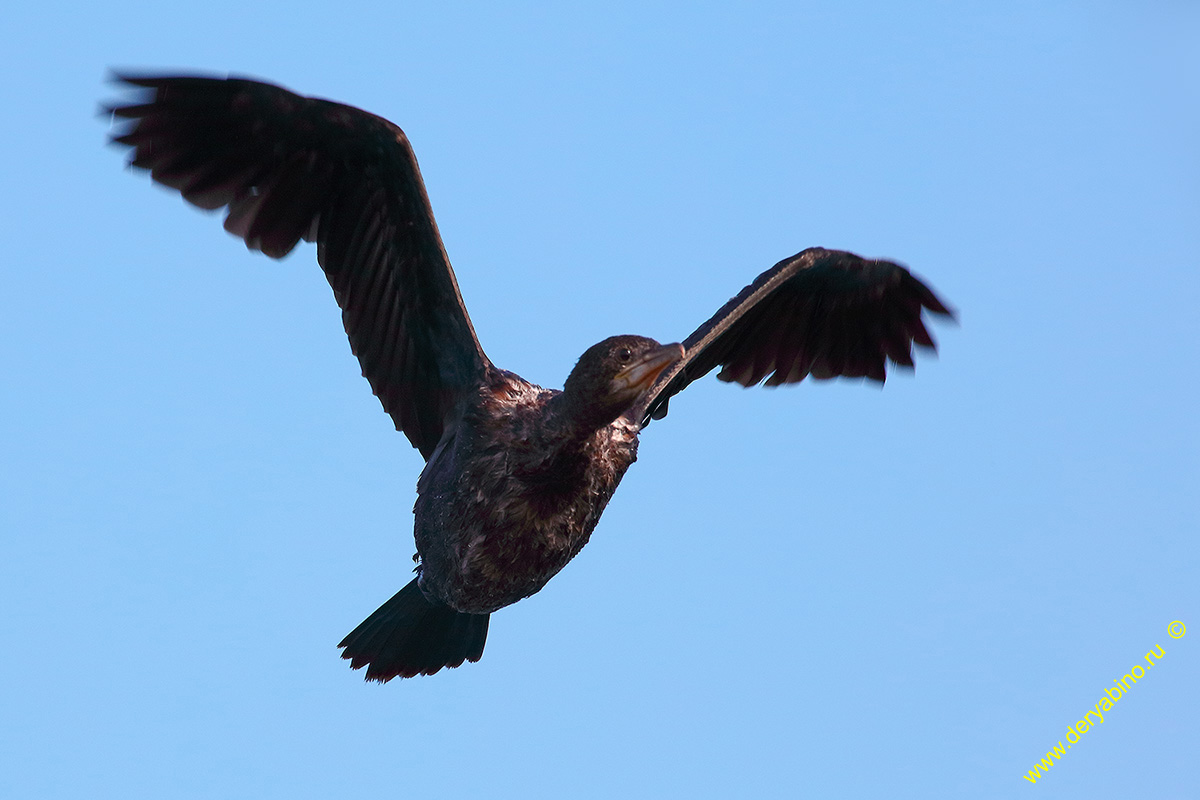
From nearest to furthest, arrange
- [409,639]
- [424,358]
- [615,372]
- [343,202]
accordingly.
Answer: [615,372] < [343,202] < [424,358] < [409,639]

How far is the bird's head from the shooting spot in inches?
224

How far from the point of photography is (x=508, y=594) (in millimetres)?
6273

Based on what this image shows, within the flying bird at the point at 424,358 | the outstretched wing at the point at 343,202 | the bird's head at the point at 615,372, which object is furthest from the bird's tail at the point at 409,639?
the bird's head at the point at 615,372

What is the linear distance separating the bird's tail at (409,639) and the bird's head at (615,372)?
1.82m

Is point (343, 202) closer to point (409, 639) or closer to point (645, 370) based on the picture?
point (645, 370)

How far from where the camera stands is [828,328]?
7.76 m

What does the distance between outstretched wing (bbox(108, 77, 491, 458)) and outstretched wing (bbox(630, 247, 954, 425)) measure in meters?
1.40

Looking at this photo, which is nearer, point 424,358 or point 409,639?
point 424,358

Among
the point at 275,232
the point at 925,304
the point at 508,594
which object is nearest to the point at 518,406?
the point at 508,594

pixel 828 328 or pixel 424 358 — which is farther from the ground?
pixel 828 328

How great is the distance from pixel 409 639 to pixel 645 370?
228 cm

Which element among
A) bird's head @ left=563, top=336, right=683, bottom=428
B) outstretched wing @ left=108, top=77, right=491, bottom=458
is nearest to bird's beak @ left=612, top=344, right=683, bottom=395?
bird's head @ left=563, top=336, right=683, bottom=428

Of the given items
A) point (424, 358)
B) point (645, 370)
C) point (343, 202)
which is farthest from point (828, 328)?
point (343, 202)

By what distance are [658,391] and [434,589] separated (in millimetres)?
1528
